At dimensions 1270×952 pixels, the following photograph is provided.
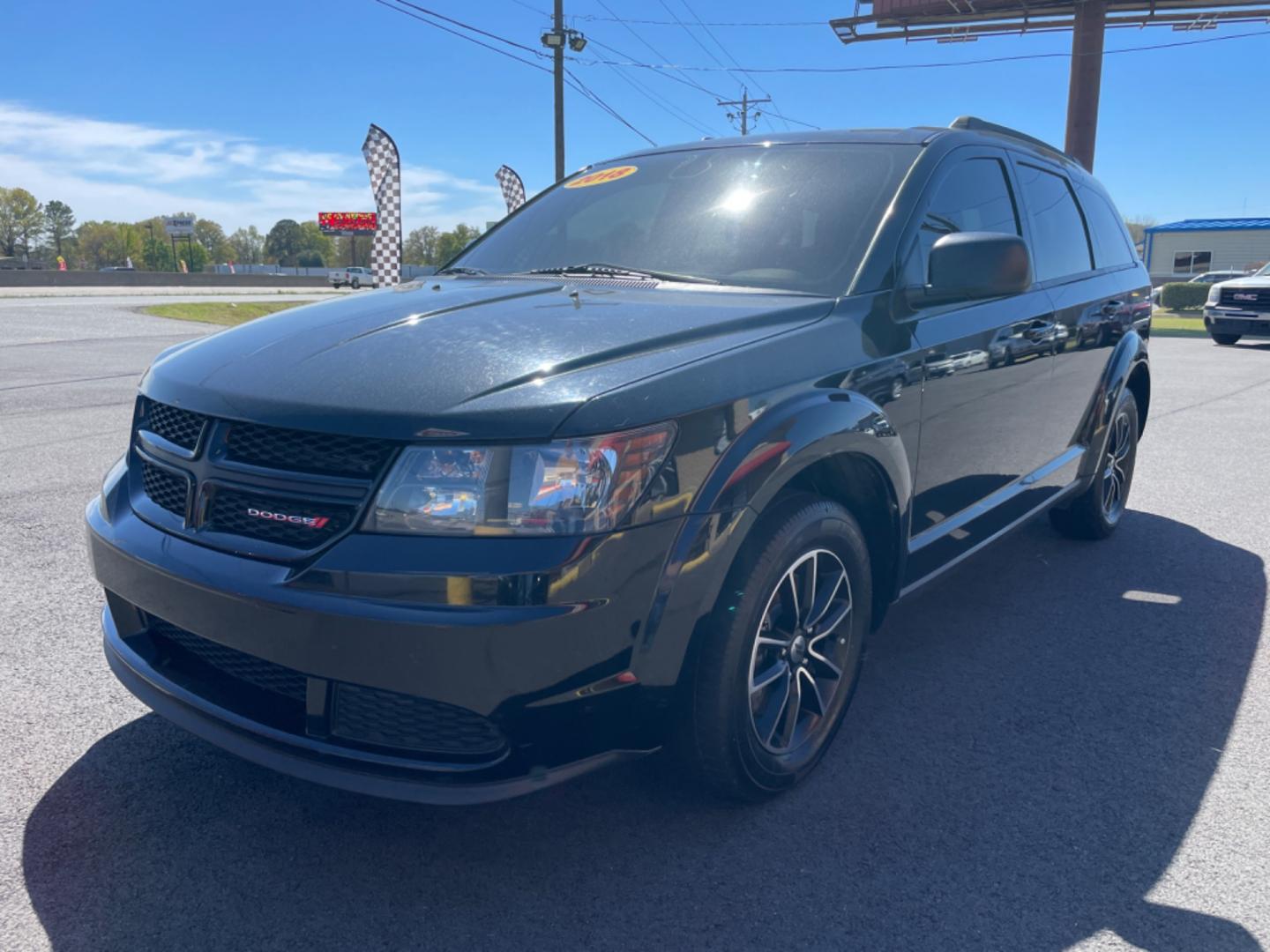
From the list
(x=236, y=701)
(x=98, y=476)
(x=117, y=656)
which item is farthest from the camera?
(x=98, y=476)

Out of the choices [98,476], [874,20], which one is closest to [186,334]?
[98,476]

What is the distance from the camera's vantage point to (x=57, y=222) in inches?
4953

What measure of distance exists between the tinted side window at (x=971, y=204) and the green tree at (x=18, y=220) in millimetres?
136973

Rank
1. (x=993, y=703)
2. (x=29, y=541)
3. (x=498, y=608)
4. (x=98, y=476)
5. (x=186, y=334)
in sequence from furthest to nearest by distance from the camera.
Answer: (x=186, y=334)
(x=98, y=476)
(x=29, y=541)
(x=993, y=703)
(x=498, y=608)

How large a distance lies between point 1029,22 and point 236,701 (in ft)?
112

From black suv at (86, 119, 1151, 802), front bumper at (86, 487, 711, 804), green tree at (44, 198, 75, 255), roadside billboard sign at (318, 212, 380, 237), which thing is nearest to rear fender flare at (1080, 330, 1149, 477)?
black suv at (86, 119, 1151, 802)

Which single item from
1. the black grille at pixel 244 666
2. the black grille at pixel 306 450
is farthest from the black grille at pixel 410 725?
the black grille at pixel 306 450

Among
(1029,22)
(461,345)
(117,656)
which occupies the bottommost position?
(117,656)

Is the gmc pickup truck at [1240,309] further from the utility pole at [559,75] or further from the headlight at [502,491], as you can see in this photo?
the headlight at [502,491]

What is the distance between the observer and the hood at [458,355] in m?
2.05

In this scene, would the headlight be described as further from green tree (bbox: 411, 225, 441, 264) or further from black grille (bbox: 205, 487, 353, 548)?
green tree (bbox: 411, 225, 441, 264)

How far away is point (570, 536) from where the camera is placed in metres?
1.98

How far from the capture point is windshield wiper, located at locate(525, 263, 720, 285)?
120 inches

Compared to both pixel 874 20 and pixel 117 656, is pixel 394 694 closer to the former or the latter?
pixel 117 656
